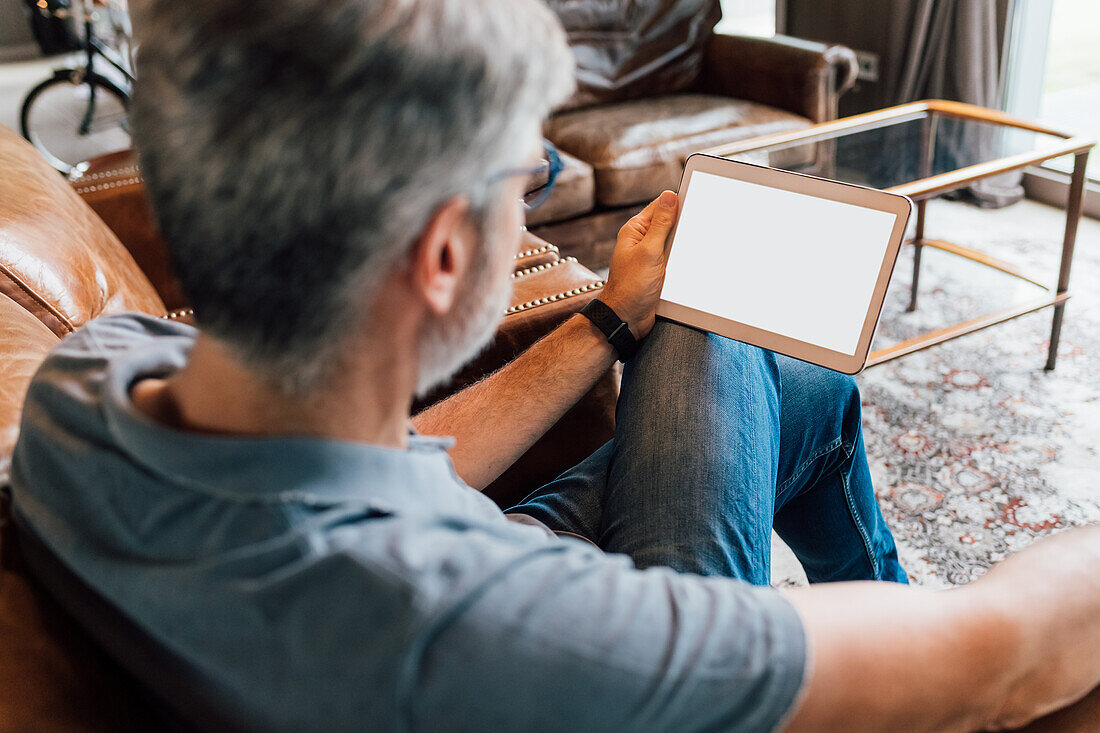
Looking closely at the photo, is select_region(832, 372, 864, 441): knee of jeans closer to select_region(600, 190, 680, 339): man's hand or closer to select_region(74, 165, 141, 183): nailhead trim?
select_region(600, 190, 680, 339): man's hand

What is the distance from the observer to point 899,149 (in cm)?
209

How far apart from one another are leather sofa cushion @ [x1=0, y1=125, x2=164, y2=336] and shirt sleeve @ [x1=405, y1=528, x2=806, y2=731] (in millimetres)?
723

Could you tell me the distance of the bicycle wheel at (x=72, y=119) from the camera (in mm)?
3936

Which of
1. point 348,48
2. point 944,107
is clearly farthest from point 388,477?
point 944,107

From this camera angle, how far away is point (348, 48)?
1.46 feet

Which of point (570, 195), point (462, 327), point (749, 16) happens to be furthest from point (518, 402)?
point (749, 16)

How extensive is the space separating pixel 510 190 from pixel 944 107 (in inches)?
74.5

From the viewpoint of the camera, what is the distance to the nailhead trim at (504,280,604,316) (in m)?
1.27

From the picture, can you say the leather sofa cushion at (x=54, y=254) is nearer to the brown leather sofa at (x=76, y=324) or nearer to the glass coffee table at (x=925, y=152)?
the brown leather sofa at (x=76, y=324)

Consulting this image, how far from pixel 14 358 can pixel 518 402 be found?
50 cm

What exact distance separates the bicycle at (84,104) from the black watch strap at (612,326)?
131 inches

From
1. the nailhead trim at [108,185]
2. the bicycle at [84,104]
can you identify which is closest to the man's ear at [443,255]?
the nailhead trim at [108,185]

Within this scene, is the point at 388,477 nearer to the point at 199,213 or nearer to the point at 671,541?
the point at 199,213

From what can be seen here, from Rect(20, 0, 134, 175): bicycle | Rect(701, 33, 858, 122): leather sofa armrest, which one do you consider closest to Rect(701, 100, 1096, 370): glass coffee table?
Rect(701, 33, 858, 122): leather sofa armrest
